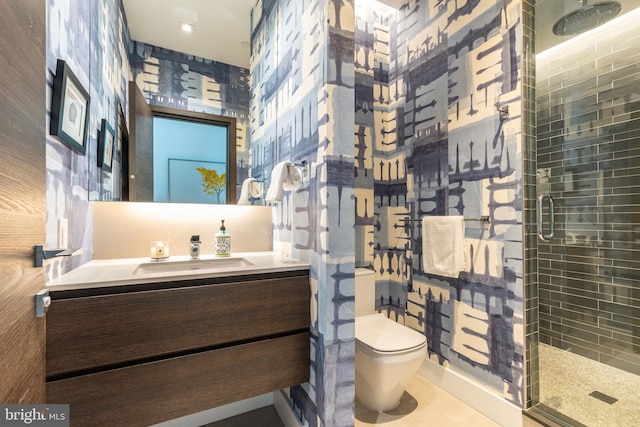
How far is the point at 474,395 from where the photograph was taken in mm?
1722

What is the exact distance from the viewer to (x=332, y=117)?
4.38ft

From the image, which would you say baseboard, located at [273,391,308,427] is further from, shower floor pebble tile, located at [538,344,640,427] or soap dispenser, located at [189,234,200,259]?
shower floor pebble tile, located at [538,344,640,427]

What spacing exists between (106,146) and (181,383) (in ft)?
4.14

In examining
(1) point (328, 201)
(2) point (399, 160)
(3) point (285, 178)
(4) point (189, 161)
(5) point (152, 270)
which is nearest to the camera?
(1) point (328, 201)

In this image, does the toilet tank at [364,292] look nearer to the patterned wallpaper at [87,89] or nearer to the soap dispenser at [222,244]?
the soap dispenser at [222,244]

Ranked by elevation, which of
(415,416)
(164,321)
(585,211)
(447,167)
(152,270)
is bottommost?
(415,416)

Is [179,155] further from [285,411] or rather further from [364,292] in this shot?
[285,411]

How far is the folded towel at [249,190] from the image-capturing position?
1.92 m

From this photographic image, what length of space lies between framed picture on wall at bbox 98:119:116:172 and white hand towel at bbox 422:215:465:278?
1962 millimetres

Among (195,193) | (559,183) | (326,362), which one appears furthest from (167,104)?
(559,183)

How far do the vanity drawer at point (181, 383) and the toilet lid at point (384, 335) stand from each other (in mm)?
422

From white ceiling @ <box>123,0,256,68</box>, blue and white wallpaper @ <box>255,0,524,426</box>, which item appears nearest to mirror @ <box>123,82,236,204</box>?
blue and white wallpaper @ <box>255,0,524,426</box>

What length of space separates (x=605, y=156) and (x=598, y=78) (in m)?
0.49

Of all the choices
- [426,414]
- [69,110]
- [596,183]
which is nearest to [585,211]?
[596,183]
